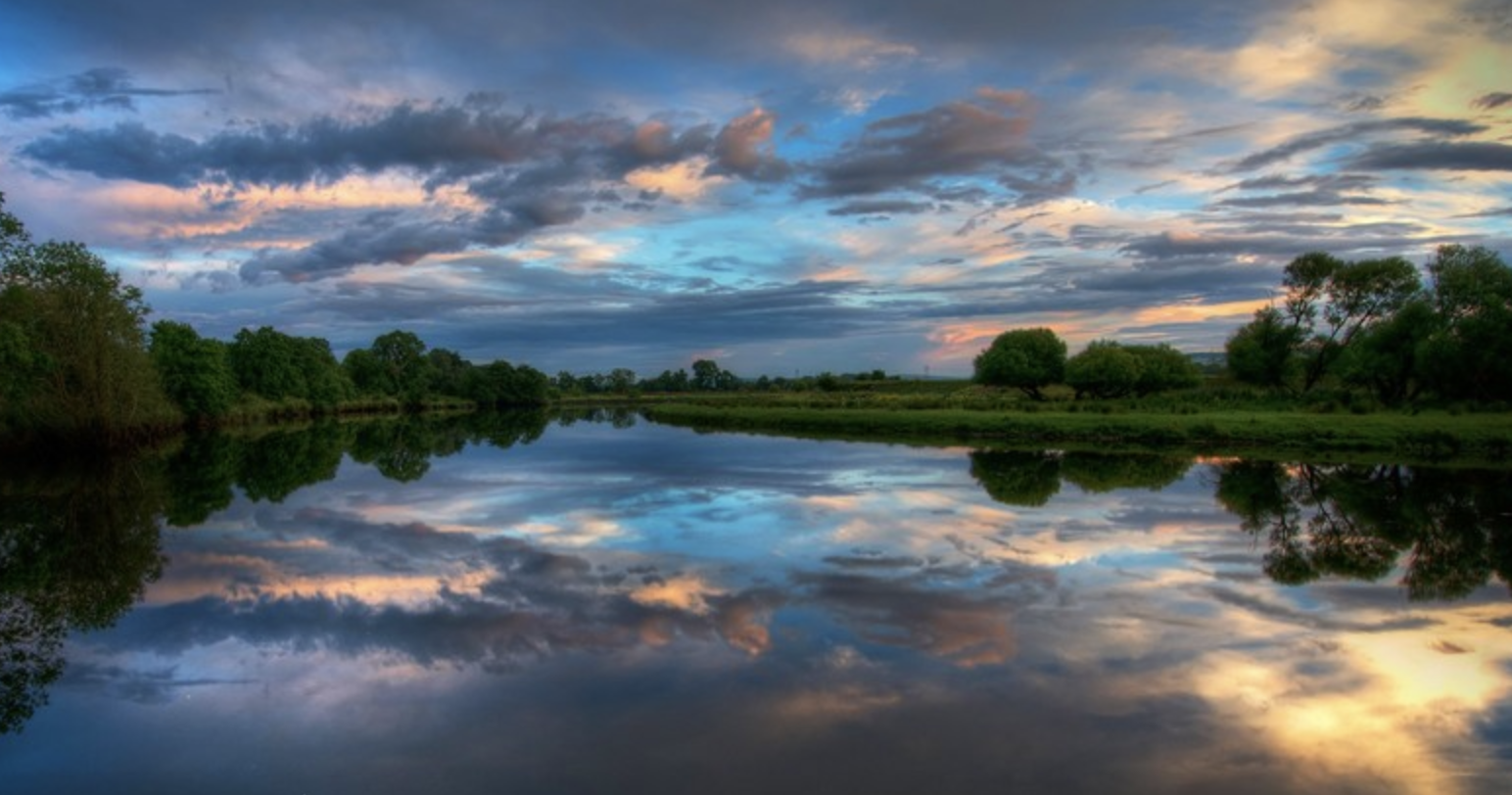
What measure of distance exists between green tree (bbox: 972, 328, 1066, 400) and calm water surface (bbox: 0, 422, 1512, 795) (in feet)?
157

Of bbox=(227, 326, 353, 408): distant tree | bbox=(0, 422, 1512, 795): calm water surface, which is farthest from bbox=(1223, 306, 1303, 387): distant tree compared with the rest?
bbox=(227, 326, 353, 408): distant tree

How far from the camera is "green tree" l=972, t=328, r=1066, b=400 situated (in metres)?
68.9

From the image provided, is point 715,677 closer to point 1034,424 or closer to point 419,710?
point 419,710

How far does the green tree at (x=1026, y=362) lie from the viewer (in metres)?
68.9

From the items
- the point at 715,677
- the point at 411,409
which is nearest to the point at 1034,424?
the point at 715,677

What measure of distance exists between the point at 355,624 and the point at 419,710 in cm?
377

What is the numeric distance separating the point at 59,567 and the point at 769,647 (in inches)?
550

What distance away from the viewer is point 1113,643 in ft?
33.9

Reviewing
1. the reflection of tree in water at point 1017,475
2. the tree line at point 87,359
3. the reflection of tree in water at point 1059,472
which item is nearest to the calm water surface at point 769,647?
the reflection of tree in water at point 1017,475

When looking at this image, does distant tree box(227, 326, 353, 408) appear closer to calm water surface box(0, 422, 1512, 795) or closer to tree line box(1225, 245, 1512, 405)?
calm water surface box(0, 422, 1512, 795)

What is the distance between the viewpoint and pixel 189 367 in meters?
60.4

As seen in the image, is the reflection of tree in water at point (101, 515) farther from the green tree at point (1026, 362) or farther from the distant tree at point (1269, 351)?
the distant tree at point (1269, 351)

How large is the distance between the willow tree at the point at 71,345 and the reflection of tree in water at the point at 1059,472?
38255mm

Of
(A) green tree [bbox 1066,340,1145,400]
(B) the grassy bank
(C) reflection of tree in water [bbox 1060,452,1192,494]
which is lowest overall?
(C) reflection of tree in water [bbox 1060,452,1192,494]
